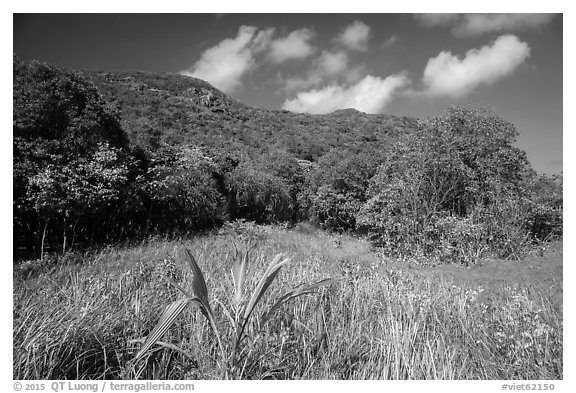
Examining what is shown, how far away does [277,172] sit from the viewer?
1927 cm

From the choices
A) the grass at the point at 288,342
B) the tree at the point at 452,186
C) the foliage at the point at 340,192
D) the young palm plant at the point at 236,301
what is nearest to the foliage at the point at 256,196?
the foliage at the point at 340,192

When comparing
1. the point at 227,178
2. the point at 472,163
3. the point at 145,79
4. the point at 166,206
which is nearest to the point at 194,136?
the point at 227,178

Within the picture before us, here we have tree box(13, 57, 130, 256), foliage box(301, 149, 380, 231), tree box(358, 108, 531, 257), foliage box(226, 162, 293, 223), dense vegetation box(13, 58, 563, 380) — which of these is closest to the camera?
dense vegetation box(13, 58, 563, 380)

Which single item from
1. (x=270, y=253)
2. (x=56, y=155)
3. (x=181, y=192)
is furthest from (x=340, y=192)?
(x=56, y=155)

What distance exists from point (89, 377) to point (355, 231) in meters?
14.5

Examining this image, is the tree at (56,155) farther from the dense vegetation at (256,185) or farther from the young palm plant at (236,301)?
the young palm plant at (236,301)

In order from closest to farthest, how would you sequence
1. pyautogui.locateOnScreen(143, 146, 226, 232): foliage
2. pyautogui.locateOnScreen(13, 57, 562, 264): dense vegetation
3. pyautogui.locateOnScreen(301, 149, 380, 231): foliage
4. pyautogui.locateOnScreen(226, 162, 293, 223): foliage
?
pyautogui.locateOnScreen(13, 57, 562, 264): dense vegetation, pyautogui.locateOnScreen(143, 146, 226, 232): foliage, pyautogui.locateOnScreen(226, 162, 293, 223): foliage, pyautogui.locateOnScreen(301, 149, 380, 231): foliage

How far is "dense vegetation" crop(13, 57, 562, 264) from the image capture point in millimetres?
7805

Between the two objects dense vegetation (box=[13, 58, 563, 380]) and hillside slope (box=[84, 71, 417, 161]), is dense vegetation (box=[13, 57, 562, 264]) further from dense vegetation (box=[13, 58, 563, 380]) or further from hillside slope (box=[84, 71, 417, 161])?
hillside slope (box=[84, 71, 417, 161])

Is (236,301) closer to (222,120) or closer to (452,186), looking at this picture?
(452,186)

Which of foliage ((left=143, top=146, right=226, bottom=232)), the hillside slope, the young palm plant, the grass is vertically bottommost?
the grass

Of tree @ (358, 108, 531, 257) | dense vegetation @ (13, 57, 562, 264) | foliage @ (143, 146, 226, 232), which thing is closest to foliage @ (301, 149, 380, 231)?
dense vegetation @ (13, 57, 562, 264)

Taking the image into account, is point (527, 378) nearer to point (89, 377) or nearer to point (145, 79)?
point (89, 377)

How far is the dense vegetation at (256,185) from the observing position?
7.80 metres
